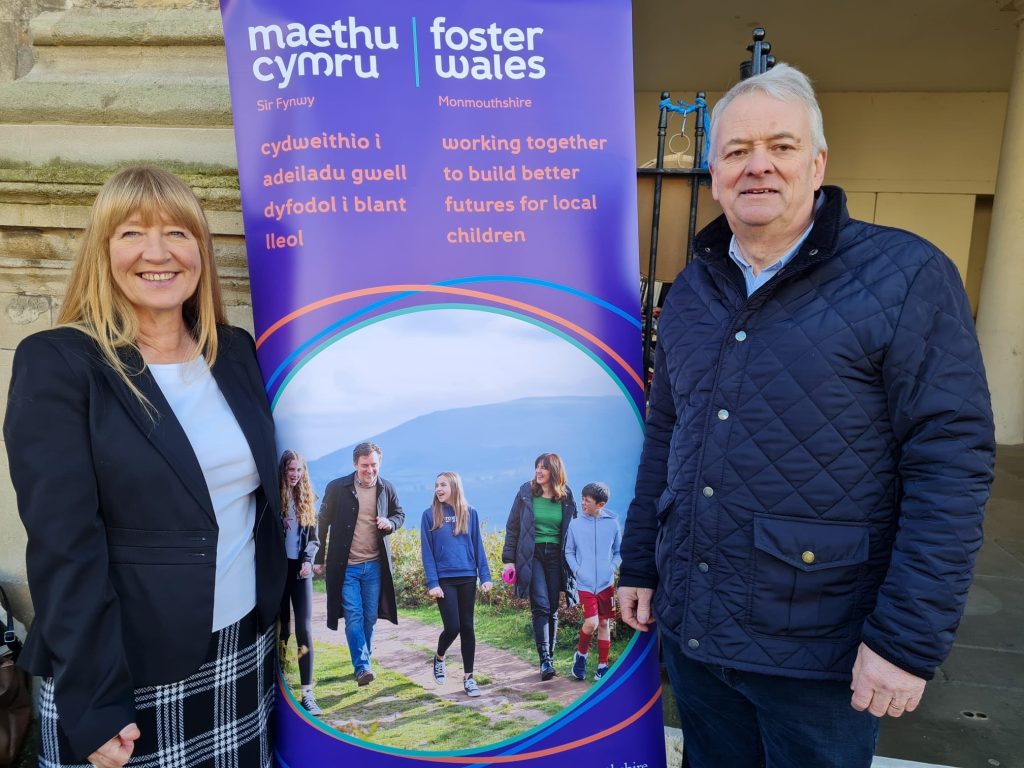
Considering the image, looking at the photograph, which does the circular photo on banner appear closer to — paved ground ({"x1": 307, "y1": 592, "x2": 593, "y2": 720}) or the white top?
paved ground ({"x1": 307, "y1": 592, "x2": 593, "y2": 720})

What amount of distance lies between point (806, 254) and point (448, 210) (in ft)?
2.93

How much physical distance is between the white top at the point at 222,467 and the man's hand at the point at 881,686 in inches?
53.3

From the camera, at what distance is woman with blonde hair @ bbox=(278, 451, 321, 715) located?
6.04 feet

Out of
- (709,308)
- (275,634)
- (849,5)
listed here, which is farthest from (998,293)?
(275,634)

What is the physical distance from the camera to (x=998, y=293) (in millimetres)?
6777

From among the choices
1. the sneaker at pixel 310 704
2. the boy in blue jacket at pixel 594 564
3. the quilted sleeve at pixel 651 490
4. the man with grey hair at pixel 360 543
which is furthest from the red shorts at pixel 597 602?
the sneaker at pixel 310 704

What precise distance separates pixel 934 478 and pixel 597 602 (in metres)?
0.92

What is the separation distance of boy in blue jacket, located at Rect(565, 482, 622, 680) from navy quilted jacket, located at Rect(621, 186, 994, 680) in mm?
334

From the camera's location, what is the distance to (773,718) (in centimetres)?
150

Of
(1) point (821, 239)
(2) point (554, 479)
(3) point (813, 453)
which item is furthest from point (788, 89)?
(2) point (554, 479)

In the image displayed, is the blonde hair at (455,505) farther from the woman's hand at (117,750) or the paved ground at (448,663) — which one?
the woman's hand at (117,750)

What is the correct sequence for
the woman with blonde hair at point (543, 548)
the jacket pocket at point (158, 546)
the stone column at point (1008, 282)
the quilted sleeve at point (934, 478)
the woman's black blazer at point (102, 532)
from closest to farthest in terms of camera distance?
the quilted sleeve at point (934, 478) → the woman's black blazer at point (102, 532) → the jacket pocket at point (158, 546) → the woman with blonde hair at point (543, 548) → the stone column at point (1008, 282)

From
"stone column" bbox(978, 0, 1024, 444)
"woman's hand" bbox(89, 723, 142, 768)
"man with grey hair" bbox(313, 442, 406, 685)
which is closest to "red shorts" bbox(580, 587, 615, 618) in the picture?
"man with grey hair" bbox(313, 442, 406, 685)

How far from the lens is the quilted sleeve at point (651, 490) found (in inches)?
69.1
